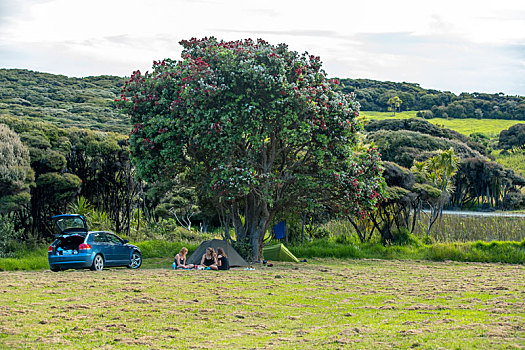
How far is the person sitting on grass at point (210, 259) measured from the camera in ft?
67.7

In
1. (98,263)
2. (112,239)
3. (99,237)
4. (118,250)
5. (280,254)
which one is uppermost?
(99,237)

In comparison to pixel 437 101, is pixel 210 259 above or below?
below

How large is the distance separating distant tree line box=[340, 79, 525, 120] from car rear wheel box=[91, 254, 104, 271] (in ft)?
322

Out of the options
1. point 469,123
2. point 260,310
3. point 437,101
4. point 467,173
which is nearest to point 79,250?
point 260,310

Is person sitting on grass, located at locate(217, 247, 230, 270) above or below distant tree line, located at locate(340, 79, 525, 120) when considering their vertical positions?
below

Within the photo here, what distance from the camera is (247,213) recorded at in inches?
950

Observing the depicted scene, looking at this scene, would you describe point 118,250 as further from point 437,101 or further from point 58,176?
point 437,101

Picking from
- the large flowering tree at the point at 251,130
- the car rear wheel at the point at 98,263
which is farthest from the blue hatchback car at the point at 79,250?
the large flowering tree at the point at 251,130

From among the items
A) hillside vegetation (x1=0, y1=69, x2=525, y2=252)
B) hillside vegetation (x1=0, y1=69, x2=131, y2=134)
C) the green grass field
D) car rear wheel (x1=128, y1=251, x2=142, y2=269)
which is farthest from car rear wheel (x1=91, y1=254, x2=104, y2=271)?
the green grass field

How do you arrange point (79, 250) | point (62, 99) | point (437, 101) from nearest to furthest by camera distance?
point (79, 250), point (62, 99), point (437, 101)

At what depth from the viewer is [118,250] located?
68.1 feet

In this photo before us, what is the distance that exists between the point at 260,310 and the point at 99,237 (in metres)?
10.3

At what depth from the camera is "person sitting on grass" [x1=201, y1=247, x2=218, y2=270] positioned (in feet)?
67.7

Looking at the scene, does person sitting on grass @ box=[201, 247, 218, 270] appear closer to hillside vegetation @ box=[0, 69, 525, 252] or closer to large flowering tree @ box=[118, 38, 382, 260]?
large flowering tree @ box=[118, 38, 382, 260]
